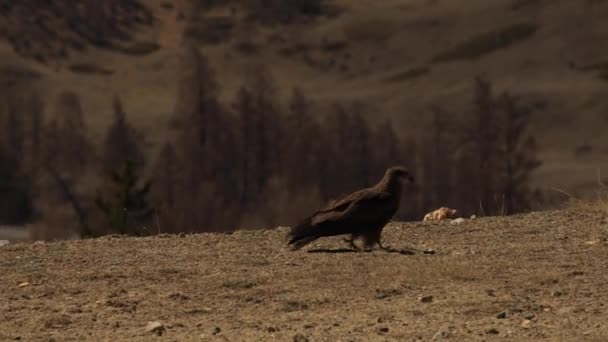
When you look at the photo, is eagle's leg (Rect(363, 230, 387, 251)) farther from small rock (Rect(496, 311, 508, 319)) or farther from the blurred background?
the blurred background

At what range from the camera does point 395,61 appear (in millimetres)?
113312

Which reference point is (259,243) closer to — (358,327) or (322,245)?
(322,245)

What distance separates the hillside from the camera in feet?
310

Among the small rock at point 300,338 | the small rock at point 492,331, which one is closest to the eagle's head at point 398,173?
the small rock at point 492,331

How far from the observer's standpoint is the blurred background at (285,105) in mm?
64062

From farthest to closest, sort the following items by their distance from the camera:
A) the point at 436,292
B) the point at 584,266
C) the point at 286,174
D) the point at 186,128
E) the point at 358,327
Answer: the point at 186,128, the point at 286,174, the point at 584,266, the point at 436,292, the point at 358,327

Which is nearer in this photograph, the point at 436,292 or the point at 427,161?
the point at 436,292

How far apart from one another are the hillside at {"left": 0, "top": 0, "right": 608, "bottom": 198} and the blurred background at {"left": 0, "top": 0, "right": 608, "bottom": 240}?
7.9 inches

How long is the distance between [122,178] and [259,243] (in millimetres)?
30055

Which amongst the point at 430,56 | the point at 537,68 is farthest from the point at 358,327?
the point at 430,56

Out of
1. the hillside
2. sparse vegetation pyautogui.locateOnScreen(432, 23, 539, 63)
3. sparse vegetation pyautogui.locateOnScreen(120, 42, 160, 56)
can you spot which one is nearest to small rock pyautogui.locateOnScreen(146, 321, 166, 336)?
the hillside

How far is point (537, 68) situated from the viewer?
341 feet

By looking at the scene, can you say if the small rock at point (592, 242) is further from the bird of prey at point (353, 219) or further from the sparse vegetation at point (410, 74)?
the sparse vegetation at point (410, 74)

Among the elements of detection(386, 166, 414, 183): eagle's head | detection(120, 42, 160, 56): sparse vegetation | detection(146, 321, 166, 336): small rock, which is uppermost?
detection(386, 166, 414, 183): eagle's head
